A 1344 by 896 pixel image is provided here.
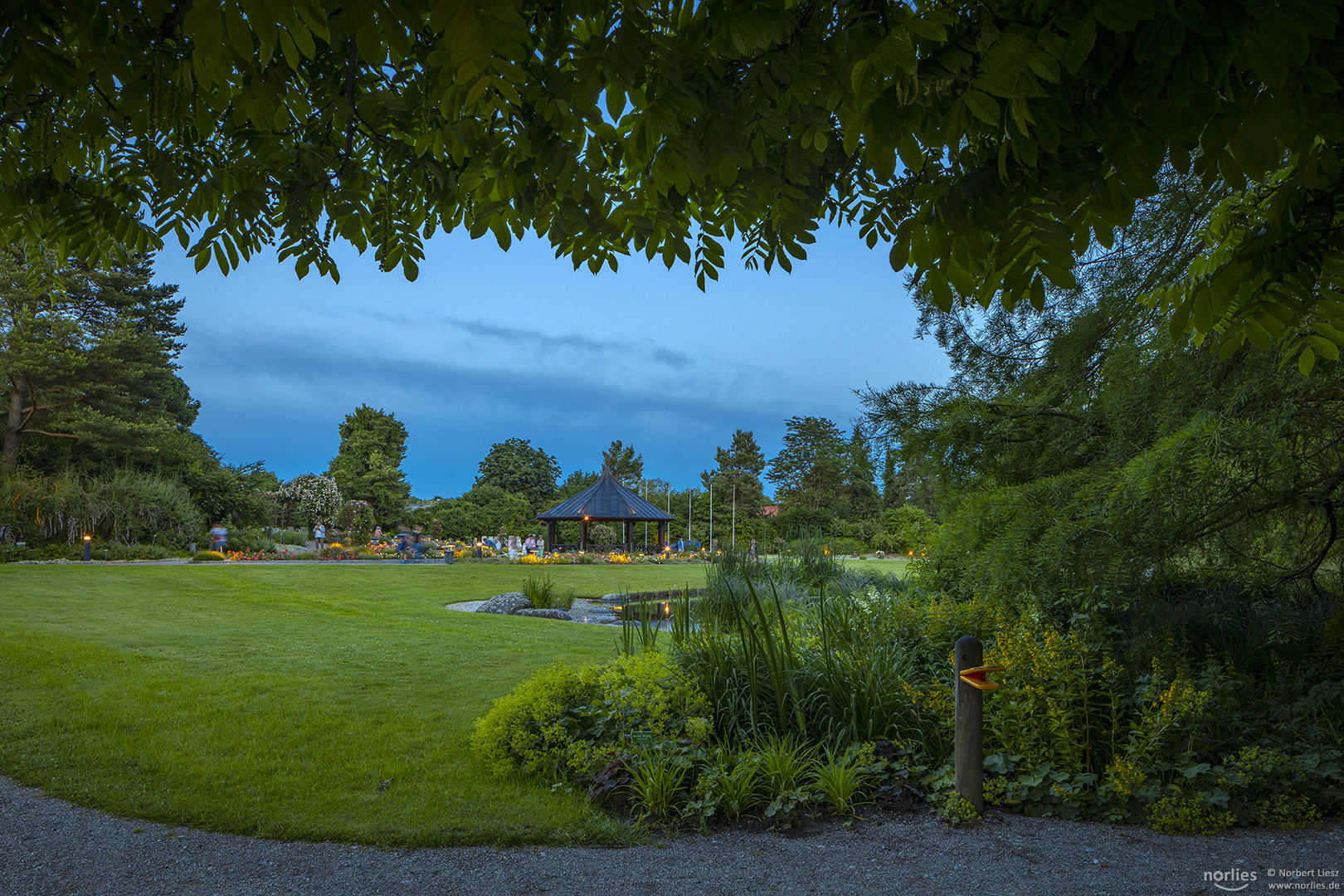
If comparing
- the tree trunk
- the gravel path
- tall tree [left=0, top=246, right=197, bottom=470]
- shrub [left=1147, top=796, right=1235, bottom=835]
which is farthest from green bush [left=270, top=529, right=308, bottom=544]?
shrub [left=1147, top=796, right=1235, bottom=835]

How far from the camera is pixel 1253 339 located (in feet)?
5.77

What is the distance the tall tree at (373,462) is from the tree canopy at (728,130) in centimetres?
2707

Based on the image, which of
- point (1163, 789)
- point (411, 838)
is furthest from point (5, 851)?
point (1163, 789)

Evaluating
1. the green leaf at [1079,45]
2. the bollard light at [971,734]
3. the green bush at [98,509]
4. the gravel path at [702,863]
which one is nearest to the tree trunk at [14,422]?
the green bush at [98,509]

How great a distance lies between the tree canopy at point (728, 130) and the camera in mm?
1208

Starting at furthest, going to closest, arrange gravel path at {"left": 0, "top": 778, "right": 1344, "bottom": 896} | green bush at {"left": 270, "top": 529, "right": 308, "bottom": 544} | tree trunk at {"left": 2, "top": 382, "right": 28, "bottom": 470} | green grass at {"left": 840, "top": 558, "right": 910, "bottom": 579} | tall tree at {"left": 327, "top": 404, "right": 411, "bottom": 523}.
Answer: tall tree at {"left": 327, "top": 404, "right": 411, "bottom": 523}
green bush at {"left": 270, "top": 529, "right": 308, "bottom": 544}
tree trunk at {"left": 2, "top": 382, "right": 28, "bottom": 470}
green grass at {"left": 840, "top": 558, "right": 910, "bottom": 579}
gravel path at {"left": 0, "top": 778, "right": 1344, "bottom": 896}

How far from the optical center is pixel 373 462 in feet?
95.6

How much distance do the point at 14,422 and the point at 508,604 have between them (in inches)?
623

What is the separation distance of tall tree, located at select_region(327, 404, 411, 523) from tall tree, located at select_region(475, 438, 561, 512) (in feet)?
35.5

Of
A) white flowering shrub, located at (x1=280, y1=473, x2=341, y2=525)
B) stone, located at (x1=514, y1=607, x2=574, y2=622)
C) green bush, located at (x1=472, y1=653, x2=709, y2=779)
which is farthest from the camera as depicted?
white flowering shrub, located at (x1=280, y1=473, x2=341, y2=525)

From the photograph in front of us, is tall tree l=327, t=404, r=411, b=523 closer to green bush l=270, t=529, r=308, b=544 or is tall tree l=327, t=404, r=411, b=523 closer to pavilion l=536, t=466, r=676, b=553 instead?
green bush l=270, t=529, r=308, b=544

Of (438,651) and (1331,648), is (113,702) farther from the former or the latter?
(1331,648)

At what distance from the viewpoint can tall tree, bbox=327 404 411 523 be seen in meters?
28.4

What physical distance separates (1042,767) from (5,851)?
432 cm
